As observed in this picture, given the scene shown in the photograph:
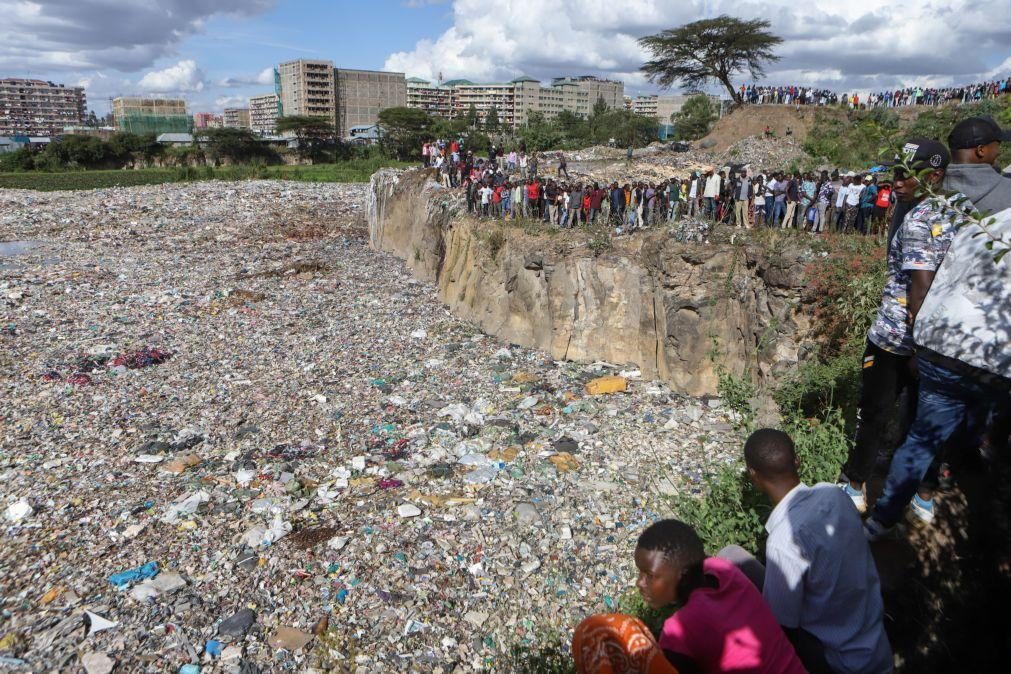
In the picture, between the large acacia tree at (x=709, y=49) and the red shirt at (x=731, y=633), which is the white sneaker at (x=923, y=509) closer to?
the red shirt at (x=731, y=633)

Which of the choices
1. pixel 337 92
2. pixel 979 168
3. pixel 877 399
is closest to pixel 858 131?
pixel 877 399

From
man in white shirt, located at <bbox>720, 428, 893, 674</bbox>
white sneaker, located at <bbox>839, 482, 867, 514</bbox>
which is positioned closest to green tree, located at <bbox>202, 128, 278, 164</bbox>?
white sneaker, located at <bbox>839, 482, 867, 514</bbox>

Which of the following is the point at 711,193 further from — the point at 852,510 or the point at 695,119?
the point at 695,119

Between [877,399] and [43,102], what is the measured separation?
177 m

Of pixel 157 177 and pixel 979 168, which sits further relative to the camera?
pixel 157 177

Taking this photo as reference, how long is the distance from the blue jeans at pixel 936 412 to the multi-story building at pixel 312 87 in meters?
87.2

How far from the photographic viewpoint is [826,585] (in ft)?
6.44

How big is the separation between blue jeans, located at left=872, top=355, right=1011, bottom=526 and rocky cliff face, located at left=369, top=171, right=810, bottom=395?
4561 millimetres

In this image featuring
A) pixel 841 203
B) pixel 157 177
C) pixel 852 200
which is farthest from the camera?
pixel 157 177

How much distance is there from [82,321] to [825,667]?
44.8 feet

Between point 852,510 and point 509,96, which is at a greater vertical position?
point 509,96

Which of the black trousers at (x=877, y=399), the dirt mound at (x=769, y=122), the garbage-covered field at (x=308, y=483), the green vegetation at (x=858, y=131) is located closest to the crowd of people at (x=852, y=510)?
the black trousers at (x=877, y=399)

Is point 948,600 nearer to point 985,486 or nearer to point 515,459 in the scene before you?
point 985,486

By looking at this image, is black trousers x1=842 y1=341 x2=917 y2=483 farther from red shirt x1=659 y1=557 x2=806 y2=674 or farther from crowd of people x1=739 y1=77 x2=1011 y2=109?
crowd of people x1=739 y1=77 x2=1011 y2=109
